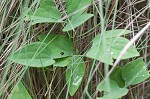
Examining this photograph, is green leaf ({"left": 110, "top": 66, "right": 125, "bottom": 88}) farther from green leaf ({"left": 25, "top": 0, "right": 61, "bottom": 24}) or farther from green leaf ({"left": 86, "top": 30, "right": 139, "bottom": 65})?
green leaf ({"left": 25, "top": 0, "right": 61, "bottom": 24})

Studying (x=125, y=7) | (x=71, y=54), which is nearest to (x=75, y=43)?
(x=71, y=54)

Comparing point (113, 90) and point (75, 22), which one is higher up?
point (75, 22)

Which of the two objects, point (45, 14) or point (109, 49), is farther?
point (45, 14)

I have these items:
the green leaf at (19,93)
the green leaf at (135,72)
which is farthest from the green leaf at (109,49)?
the green leaf at (19,93)

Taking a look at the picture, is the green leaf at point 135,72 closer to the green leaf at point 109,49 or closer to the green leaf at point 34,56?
the green leaf at point 109,49

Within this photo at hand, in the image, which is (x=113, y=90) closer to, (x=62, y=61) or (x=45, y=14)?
(x=62, y=61)

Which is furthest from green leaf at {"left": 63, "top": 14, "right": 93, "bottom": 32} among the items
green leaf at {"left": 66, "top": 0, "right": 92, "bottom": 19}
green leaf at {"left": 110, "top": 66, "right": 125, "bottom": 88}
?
green leaf at {"left": 110, "top": 66, "right": 125, "bottom": 88}

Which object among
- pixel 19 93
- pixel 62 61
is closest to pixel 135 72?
pixel 62 61
